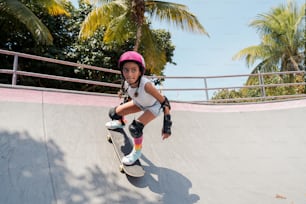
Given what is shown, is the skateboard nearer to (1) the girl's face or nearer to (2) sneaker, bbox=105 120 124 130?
(2) sneaker, bbox=105 120 124 130

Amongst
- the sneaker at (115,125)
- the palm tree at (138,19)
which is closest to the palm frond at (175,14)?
the palm tree at (138,19)

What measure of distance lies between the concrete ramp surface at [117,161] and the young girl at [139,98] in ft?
1.56

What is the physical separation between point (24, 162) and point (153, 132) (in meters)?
2.19

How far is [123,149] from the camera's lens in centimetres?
349

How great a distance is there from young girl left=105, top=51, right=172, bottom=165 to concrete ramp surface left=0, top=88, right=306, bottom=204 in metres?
0.48

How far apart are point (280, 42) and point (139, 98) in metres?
14.3

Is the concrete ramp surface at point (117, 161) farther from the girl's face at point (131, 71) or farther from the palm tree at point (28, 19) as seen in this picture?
the palm tree at point (28, 19)

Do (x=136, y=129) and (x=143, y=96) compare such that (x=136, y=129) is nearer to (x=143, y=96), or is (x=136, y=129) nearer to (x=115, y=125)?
(x=143, y=96)

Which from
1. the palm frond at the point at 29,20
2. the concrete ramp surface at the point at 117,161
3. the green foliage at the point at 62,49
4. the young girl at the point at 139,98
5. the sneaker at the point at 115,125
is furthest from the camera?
the green foliage at the point at 62,49

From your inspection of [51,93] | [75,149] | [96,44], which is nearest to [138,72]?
[75,149]

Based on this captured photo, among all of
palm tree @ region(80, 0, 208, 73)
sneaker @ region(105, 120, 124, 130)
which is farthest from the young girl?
palm tree @ region(80, 0, 208, 73)

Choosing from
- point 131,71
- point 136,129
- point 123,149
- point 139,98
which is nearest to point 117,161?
point 123,149

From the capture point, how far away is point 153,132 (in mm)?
4637

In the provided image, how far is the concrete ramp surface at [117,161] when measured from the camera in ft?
9.32
